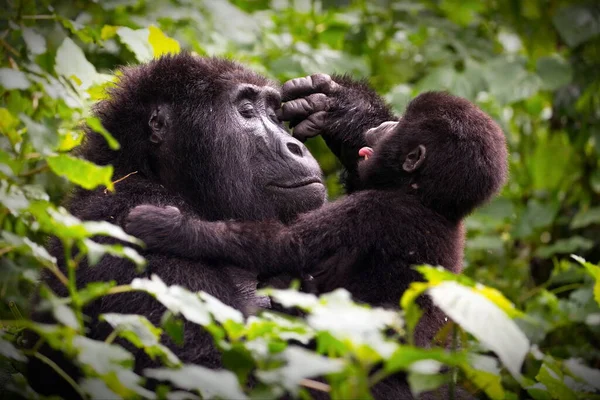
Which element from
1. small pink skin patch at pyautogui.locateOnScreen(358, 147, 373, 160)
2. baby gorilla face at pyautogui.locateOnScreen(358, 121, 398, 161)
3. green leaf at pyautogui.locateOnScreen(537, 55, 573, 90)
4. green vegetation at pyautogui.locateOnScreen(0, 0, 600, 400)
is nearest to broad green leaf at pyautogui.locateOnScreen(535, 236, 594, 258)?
green vegetation at pyautogui.locateOnScreen(0, 0, 600, 400)

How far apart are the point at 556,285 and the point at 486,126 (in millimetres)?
2774

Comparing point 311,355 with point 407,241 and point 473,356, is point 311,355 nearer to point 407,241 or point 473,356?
point 473,356

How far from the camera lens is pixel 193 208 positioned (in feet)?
11.2

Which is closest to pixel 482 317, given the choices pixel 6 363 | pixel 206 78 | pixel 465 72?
pixel 6 363

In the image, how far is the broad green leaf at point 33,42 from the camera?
9.68 feet

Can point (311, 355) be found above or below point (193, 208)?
above

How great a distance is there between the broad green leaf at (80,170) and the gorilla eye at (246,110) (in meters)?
1.24

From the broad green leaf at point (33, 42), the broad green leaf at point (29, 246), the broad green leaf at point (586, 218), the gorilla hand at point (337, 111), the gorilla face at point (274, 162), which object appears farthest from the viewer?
the broad green leaf at point (586, 218)

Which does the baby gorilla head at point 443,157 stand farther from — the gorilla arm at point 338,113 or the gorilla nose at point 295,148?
the gorilla arm at point 338,113

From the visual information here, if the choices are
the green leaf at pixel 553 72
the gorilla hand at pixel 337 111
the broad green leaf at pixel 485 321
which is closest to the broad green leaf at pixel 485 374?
the broad green leaf at pixel 485 321

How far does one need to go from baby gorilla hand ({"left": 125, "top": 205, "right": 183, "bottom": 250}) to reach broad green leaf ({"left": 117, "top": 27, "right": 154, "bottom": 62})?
3.92ft

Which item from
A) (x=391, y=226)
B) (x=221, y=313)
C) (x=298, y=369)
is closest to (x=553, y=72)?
(x=391, y=226)

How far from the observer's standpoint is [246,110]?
3561mm

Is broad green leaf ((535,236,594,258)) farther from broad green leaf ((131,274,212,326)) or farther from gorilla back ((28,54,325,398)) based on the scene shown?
broad green leaf ((131,274,212,326))
